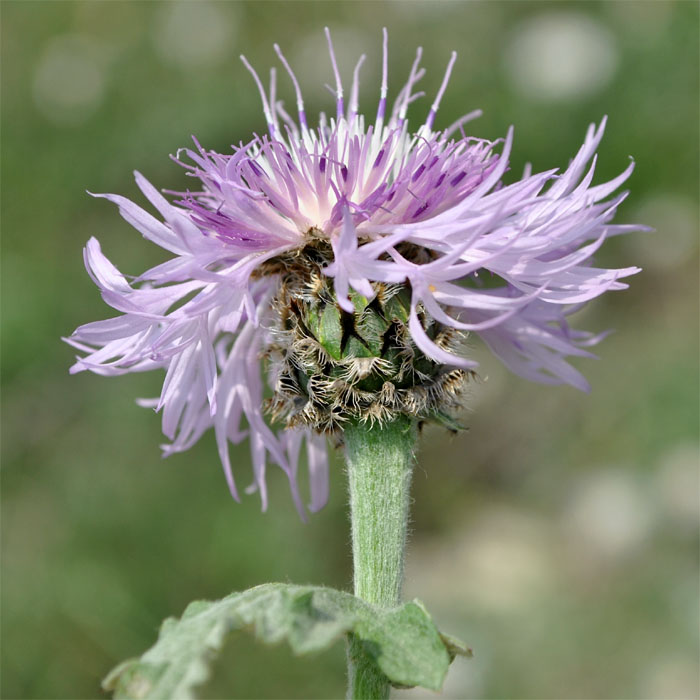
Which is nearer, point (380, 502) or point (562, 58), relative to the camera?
point (380, 502)

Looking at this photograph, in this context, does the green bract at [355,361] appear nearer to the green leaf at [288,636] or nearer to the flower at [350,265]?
the flower at [350,265]

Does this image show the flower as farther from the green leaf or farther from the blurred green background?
the blurred green background

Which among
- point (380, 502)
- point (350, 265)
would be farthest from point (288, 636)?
point (350, 265)

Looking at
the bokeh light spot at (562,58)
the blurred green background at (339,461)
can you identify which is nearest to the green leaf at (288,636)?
the blurred green background at (339,461)

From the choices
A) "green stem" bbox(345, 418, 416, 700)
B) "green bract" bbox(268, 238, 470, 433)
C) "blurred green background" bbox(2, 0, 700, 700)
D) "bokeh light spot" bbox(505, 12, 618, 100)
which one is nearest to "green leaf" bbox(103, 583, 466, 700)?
"green stem" bbox(345, 418, 416, 700)

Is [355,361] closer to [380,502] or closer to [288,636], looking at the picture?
[380,502]

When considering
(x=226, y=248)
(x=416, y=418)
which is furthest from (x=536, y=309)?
(x=226, y=248)
